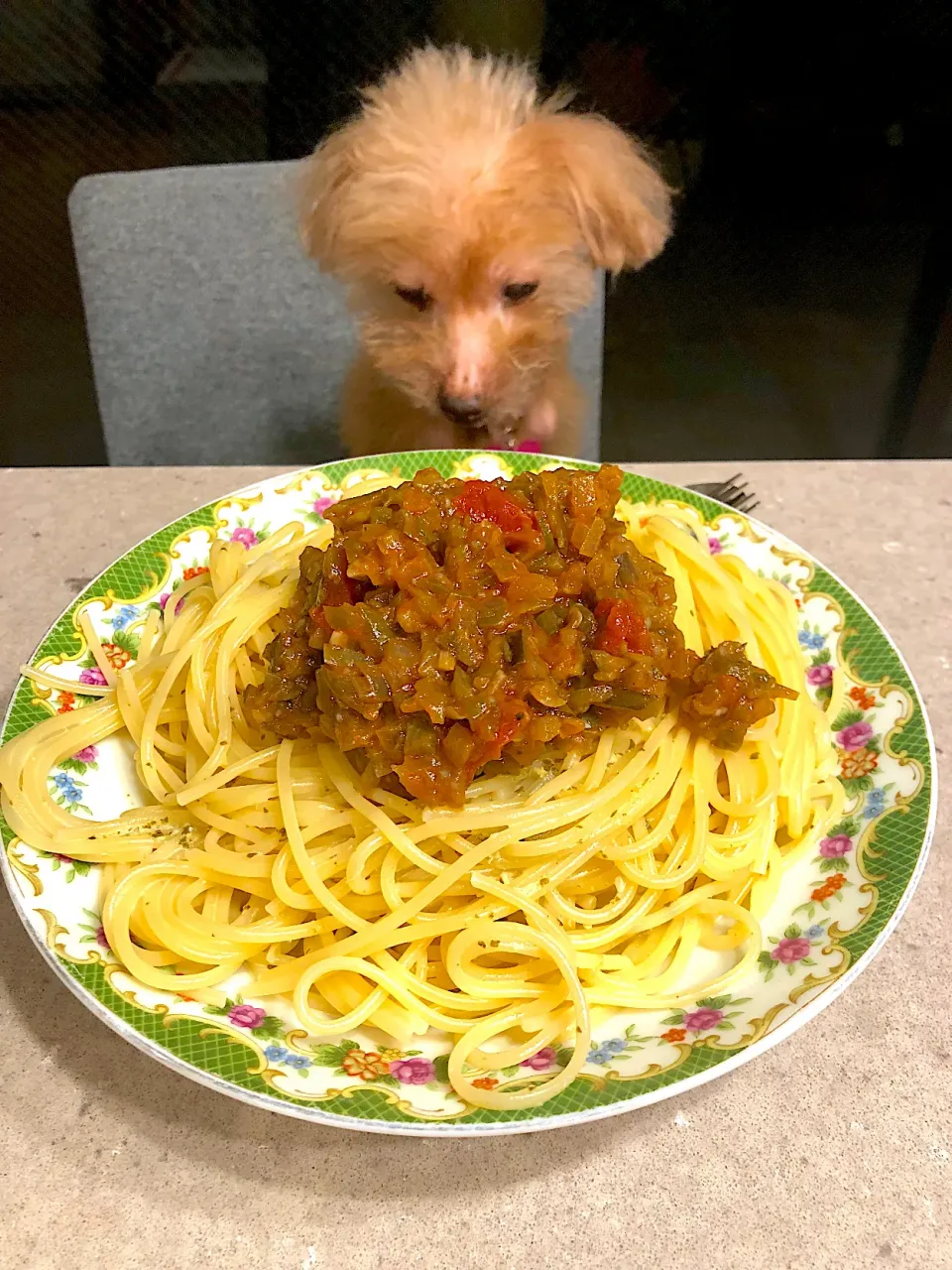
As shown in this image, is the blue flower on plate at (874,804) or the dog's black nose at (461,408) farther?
the dog's black nose at (461,408)

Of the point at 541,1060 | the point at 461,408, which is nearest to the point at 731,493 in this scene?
the point at 461,408

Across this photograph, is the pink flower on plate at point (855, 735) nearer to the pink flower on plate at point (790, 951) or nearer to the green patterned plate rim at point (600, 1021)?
the green patterned plate rim at point (600, 1021)

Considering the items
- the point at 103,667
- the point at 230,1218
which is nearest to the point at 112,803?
the point at 103,667

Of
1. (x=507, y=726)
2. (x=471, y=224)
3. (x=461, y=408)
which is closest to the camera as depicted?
(x=507, y=726)

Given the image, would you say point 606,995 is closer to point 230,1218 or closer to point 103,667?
point 230,1218

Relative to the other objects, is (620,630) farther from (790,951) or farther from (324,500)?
(324,500)

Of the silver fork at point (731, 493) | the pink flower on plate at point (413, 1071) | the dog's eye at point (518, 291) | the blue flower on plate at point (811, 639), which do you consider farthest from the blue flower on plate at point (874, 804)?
the dog's eye at point (518, 291)
